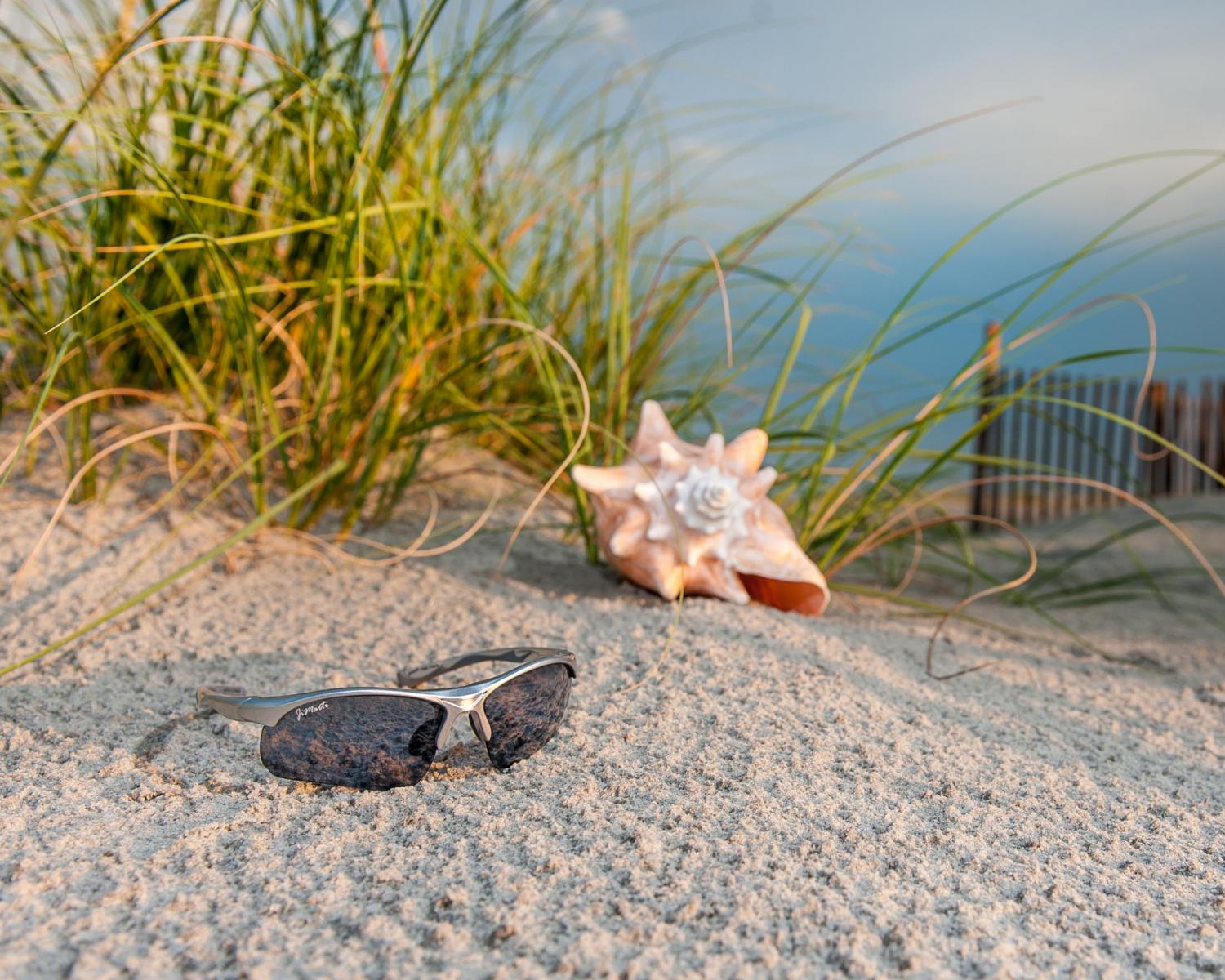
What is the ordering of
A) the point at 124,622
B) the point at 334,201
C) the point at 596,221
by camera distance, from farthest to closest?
1. the point at 596,221
2. the point at 334,201
3. the point at 124,622

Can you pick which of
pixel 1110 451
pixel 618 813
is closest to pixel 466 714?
pixel 618 813

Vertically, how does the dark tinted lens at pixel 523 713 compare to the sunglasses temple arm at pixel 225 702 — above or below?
below

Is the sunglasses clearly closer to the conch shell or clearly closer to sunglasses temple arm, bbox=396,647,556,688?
sunglasses temple arm, bbox=396,647,556,688

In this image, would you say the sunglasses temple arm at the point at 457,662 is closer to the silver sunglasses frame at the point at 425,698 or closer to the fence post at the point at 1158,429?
the silver sunglasses frame at the point at 425,698

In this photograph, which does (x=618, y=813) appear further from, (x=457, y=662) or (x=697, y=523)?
(x=697, y=523)

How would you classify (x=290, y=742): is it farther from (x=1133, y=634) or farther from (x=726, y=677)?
(x=1133, y=634)

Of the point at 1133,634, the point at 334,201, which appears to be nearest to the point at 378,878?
the point at 334,201

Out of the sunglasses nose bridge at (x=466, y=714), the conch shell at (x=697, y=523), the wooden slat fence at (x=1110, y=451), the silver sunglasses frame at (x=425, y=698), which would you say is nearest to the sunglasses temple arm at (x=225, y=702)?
the silver sunglasses frame at (x=425, y=698)
